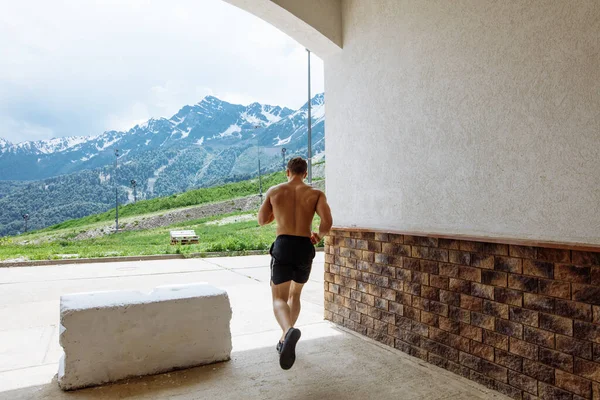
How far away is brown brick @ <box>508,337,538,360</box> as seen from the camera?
94.3 inches

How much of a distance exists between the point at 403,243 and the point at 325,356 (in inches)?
44.4

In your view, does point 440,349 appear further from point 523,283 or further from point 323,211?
point 323,211

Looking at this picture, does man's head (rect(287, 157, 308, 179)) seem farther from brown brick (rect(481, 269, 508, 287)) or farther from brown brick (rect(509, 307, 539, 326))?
brown brick (rect(509, 307, 539, 326))

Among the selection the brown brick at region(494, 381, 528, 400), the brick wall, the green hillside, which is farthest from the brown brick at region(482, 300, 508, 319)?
the green hillside

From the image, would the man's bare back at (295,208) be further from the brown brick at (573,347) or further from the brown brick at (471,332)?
the brown brick at (573,347)

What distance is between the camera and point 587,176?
2.17 m

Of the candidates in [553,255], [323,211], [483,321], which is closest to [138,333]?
[323,211]

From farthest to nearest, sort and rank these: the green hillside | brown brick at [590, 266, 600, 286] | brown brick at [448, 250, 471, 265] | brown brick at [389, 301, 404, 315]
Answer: the green hillside < brown brick at [389, 301, 404, 315] < brown brick at [448, 250, 471, 265] < brown brick at [590, 266, 600, 286]

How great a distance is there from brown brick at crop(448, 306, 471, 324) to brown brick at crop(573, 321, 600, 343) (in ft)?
2.33

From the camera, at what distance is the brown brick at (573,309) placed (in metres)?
2.13

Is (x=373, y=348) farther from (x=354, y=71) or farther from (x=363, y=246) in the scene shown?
(x=354, y=71)

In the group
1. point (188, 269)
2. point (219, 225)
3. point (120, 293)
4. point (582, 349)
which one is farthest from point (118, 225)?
point (582, 349)

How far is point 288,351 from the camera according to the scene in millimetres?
2730

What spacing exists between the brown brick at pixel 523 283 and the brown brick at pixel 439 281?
20.3 inches
